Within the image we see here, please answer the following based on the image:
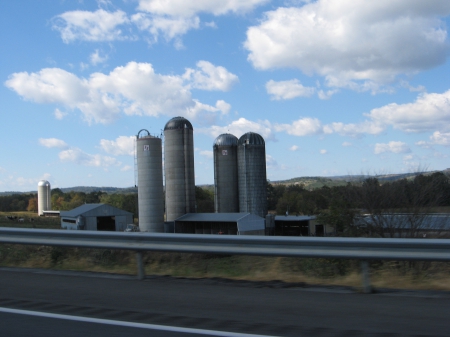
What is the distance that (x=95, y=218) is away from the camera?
51.0 m

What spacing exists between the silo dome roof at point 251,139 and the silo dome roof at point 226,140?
3.26ft

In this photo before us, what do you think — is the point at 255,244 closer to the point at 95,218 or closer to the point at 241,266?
the point at 241,266

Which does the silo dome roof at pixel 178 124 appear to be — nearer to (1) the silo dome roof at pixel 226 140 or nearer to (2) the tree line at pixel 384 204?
(1) the silo dome roof at pixel 226 140

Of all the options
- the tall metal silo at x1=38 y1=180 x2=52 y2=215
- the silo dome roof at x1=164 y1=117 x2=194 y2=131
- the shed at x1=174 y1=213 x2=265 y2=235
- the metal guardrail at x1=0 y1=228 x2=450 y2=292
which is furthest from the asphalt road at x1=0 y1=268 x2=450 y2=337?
the tall metal silo at x1=38 y1=180 x2=52 y2=215

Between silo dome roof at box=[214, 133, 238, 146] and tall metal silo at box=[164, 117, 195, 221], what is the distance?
3192mm

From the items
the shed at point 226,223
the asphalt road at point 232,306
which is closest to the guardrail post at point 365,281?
the asphalt road at point 232,306

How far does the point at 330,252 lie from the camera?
697 centimetres

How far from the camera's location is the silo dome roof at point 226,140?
5331 cm

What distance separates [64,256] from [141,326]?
5777 millimetres

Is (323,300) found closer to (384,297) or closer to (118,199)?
(384,297)

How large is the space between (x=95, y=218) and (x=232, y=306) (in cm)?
4704

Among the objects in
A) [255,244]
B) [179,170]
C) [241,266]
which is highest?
[179,170]

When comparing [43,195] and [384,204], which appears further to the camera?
[43,195]

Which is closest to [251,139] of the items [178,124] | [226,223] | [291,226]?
[178,124]
